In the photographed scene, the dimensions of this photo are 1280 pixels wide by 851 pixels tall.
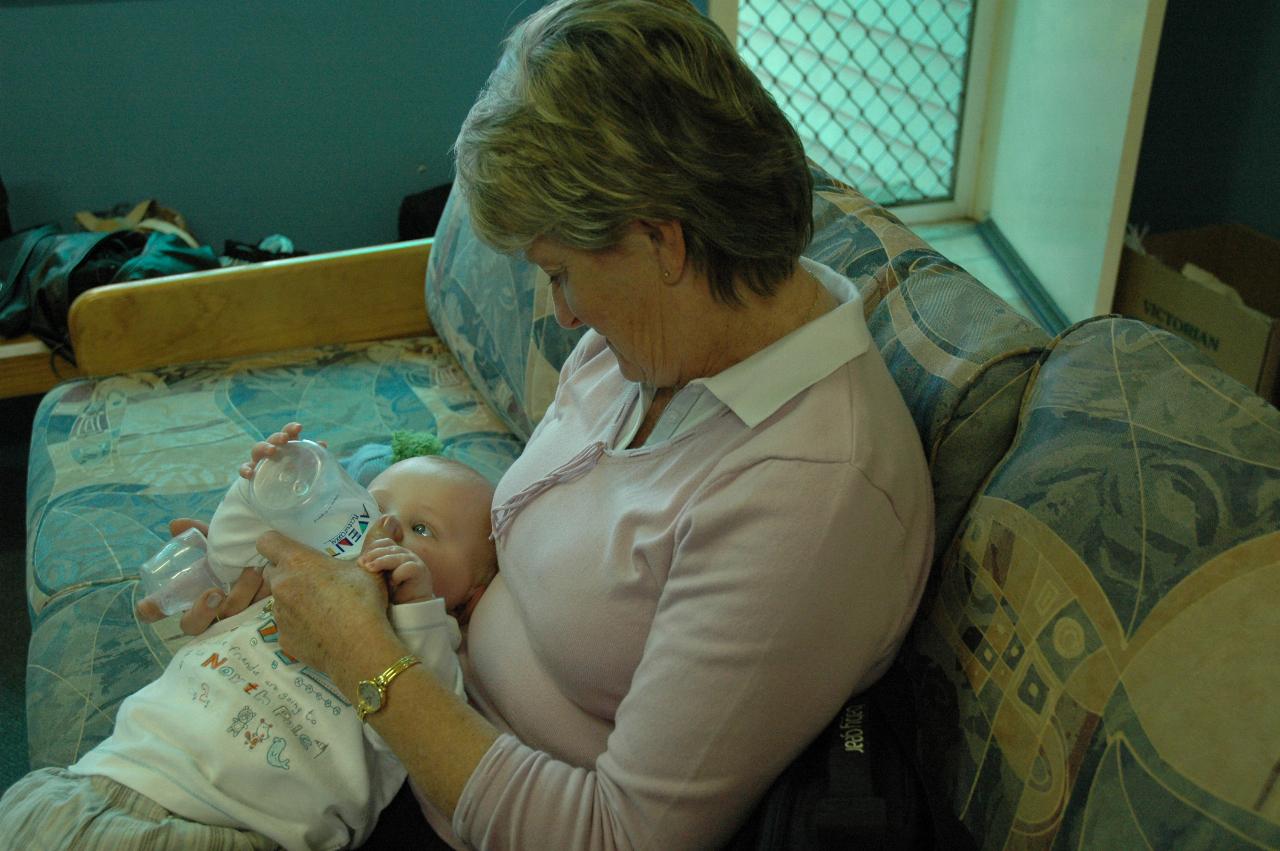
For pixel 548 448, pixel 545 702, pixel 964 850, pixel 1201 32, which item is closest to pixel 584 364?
pixel 548 448

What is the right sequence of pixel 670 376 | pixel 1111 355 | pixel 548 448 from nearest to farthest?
pixel 1111 355 → pixel 670 376 → pixel 548 448

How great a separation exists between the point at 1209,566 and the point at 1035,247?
7.94 ft

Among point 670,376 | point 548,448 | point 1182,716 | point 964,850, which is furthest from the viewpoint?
point 548,448

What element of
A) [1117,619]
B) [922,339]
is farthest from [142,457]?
[1117,619]

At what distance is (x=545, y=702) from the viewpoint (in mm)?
1143

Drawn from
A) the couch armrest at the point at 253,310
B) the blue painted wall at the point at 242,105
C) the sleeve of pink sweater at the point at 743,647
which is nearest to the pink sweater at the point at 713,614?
the sleeve of pink sweater at the point at 743,647

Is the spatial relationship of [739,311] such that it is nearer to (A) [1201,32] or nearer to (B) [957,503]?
(B) [957,503]

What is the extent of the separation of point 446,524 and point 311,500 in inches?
6.7

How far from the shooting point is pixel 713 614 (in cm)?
90

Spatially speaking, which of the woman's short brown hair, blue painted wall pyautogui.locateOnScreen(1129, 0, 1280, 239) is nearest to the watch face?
the woman's short brown hair

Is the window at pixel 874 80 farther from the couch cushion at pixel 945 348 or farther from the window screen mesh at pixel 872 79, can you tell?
the couch cushion at pixel 945 348

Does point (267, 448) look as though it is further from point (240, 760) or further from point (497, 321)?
point (497, 321)

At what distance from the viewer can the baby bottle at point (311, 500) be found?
1299 mm

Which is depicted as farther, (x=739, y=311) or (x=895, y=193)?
(x=895, y=193)
